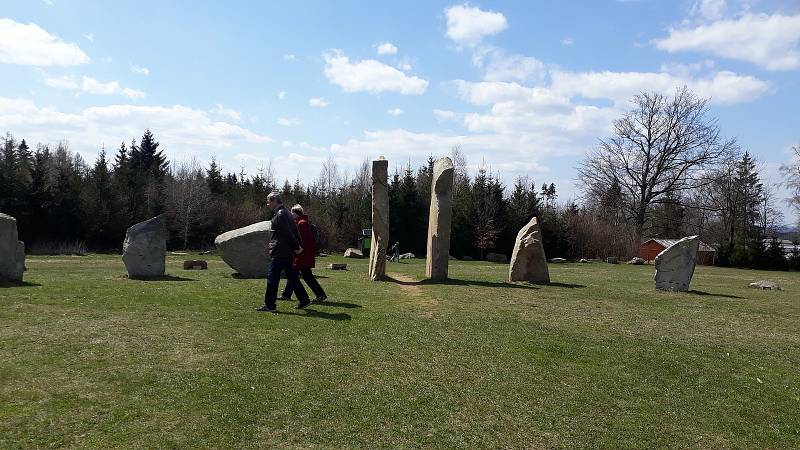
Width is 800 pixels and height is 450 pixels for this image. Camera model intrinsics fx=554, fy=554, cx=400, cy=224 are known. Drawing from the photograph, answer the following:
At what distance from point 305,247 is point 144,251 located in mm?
5944

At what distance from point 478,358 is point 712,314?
24.4 ft

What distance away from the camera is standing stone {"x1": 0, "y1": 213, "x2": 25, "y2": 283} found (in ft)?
40.3

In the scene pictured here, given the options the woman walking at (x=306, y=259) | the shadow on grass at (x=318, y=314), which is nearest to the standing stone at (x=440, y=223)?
the woman walking at (x=306, y=259)

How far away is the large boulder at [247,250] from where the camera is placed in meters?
15.6

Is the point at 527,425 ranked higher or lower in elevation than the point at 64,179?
lower

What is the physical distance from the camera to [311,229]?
1159 centimetres

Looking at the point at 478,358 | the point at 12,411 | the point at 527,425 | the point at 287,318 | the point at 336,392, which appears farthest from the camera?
the point at 287,318

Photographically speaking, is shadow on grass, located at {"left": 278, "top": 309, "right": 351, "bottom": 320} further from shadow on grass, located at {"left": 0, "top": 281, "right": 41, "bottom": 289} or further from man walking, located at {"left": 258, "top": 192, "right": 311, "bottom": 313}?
shadow on grass, located at {"left": 0, "top": 281, "right": 41, "bottom": 289}

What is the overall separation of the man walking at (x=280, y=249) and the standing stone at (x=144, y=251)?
239 inches

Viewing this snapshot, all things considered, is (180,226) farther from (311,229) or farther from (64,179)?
(311,229)

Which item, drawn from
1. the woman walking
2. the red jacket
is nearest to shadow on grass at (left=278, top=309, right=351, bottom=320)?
the woman walking

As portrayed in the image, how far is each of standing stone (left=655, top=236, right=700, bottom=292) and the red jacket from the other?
34.7 feet

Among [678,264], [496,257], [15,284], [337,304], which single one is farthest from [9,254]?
[496,257]

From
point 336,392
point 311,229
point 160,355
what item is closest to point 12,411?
point 160,355
